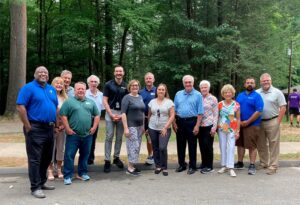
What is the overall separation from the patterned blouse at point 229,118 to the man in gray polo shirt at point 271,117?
65cm

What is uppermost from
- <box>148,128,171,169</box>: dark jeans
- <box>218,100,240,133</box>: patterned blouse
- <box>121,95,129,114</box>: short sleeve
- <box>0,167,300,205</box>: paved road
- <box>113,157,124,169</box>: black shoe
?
<box>121,95,129,114</box>: short sleeve

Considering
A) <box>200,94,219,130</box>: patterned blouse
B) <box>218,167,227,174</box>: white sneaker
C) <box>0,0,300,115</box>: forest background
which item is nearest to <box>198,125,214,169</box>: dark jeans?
<box>200,94,219,130</box>: patterned blouse

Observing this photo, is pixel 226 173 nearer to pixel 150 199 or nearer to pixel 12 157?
pixel 150 199

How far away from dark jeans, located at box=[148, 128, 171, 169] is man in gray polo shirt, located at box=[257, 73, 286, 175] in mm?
1968

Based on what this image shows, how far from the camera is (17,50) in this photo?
Answer: 58.0 feet

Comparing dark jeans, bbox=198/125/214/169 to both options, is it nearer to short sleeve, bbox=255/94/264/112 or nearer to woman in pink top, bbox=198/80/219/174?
woman in pink top, bbox=198/80/219/174

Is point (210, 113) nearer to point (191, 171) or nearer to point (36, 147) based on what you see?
point (191, 171)

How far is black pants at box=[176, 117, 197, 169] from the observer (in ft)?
24.5

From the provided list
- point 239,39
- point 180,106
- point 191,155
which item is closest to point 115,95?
point 180,106

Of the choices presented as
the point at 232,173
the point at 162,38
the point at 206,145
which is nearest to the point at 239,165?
the point at 232,173

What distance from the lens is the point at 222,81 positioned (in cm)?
2470

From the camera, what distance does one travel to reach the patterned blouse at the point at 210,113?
297 inches

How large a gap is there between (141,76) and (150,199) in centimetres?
2065

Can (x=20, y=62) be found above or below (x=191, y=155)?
above
